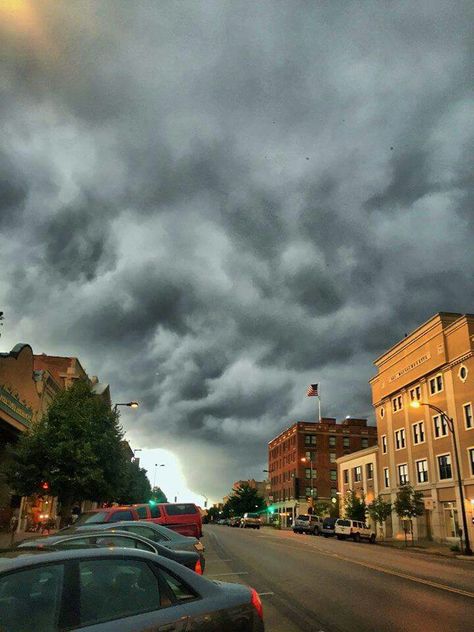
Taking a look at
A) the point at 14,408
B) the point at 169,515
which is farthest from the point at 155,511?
the point at 14,408

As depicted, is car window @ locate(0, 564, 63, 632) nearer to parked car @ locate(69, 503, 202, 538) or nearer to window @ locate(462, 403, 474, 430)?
parked car @ locate(69, 503, 202, 538)

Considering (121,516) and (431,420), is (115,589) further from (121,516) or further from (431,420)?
(431,420)

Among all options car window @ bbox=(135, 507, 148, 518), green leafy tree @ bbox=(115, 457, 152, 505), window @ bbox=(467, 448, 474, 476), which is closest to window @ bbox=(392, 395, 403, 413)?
window @ bbox=(467, 448, 474, 476)

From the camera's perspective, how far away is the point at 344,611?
32.4 ft

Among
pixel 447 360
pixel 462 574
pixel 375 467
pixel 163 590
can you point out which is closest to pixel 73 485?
pixel 462 574

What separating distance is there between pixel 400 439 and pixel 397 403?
11.5 ft

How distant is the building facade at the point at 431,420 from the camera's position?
136 feet

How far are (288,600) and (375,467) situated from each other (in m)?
51.7

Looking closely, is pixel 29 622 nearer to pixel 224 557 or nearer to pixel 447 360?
pixel 224 557

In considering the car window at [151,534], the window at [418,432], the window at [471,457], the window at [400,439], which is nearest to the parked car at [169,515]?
the car window at [151,534]

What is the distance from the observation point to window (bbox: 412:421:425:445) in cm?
4867

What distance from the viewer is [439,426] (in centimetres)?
4553

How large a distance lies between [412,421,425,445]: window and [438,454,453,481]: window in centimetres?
368

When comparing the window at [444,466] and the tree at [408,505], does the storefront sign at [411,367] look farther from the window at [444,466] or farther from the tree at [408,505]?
the tree at [408,505]
